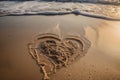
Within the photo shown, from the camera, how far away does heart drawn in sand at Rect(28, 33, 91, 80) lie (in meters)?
2.18

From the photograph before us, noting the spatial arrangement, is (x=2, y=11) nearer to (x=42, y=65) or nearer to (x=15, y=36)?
(x=15, y=36)

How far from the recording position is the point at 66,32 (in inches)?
110

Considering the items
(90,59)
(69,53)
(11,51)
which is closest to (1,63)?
(11,51)

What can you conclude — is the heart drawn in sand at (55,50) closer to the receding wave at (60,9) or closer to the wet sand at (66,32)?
the wet sand at (66,32)

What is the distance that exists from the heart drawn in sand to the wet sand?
0.07 metres

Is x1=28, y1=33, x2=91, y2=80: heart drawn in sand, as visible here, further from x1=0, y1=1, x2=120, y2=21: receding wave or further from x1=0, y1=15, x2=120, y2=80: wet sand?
x1=0, y1=1, x2=120, y2=21: receding wave

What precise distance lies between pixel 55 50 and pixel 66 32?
520 millimetres

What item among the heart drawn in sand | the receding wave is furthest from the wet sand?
the receding wave

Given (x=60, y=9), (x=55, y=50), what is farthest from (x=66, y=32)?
(x=60, y=9)

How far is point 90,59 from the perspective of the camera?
2.25 metres

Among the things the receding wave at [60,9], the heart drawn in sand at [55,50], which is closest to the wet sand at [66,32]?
the heart drawn in sand at [55,50]

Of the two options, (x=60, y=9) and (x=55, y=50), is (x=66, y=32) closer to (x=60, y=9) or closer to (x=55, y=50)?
(x=55, y=50)

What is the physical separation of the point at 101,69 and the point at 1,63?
1176 millimetres

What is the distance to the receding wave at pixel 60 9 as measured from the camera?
346 centimetres
